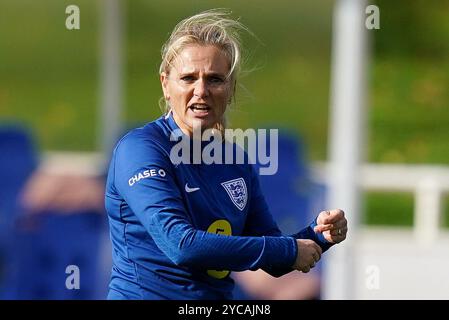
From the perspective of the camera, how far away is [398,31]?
782 inches

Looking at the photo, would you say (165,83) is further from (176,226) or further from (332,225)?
(332,225)

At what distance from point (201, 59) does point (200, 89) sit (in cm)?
8

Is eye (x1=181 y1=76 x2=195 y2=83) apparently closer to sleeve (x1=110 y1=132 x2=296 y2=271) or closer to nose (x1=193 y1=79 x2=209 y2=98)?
nose (x1=193 y1=79 x2=209 y2=98)

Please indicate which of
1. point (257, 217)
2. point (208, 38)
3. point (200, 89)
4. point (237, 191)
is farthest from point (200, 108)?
point (257, 217)

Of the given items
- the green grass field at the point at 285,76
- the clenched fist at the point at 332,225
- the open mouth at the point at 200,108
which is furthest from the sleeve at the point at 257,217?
the green grass field at the point at 285,76

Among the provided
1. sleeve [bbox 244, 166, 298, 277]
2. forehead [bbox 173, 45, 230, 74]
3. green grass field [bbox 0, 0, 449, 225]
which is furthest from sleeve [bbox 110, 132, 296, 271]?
green grass field [bbox 0, 0, 449, 225]

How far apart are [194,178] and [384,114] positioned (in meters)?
16.7

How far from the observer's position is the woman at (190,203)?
3080mm

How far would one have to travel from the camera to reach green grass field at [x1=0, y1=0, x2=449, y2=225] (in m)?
18.6

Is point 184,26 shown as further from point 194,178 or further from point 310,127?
point 310,127

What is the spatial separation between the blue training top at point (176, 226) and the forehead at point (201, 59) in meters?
0.21

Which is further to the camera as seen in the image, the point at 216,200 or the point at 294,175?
the point at 294,175

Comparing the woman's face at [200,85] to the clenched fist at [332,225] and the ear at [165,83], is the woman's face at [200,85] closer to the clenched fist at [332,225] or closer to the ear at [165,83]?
the ear at [165,83]
